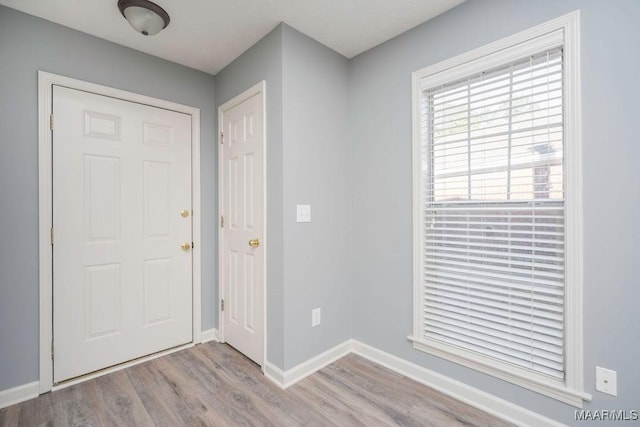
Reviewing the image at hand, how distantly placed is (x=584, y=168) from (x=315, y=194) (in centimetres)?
155

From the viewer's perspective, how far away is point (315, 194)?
225 cm

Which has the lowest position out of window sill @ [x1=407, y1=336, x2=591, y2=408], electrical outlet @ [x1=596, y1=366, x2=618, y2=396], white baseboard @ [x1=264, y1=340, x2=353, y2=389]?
white baseboard @ [x1=264, y1=340, x2=353, y2=389]

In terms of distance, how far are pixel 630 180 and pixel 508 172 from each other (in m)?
0.49

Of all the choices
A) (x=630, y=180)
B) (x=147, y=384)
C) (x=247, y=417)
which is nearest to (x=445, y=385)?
(x=247, y=417)

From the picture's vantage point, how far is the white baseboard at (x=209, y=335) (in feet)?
8.71

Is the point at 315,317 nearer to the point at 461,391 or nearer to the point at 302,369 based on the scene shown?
the point at 302,369

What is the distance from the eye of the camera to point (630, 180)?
1.33 m

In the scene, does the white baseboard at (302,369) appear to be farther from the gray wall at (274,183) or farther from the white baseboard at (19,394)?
the white baseboard at (19,394)

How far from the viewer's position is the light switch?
2117mm

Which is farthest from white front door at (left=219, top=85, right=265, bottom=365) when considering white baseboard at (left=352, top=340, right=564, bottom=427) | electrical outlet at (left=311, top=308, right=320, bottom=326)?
white baseboard at (left=352, top=340, right=564, bottom=427)

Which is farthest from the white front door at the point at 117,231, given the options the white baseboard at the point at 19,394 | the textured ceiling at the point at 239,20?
the textured ceiling at the point at 239,20

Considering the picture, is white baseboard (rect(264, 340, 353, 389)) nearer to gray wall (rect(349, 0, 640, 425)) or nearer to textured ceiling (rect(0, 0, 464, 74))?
gray wall (rect(349, 0, 640, 425))

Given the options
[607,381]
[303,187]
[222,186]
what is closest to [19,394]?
[222,186]

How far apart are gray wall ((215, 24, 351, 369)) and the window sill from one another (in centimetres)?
72
